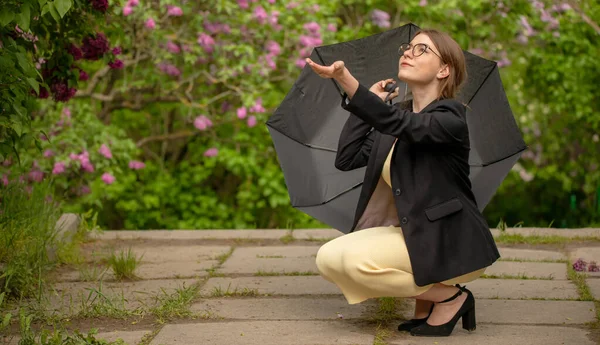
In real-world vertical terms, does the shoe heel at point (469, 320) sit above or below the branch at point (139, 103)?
above

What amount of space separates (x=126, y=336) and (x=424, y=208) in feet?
4.10

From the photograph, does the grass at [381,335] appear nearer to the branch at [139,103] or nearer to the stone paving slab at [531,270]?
the stone paving slab at [531,270]

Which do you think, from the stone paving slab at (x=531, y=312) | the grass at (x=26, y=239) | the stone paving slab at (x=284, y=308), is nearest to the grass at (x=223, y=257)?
the grass at (x=26, y=239)

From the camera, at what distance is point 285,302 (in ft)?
14.3

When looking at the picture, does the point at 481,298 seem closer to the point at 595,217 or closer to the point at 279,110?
the point at 279,110

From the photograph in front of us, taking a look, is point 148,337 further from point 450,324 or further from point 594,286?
point 594,286

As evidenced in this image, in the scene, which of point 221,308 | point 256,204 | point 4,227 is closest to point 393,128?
point 221,308

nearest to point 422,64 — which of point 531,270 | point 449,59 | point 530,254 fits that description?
point 449,59

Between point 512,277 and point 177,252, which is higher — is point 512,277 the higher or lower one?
the higher one

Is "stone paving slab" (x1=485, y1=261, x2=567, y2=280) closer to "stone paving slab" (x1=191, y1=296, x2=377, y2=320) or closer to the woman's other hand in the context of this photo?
"stone paving slab" (x1=191, y1=296, x2=377, y2=320)

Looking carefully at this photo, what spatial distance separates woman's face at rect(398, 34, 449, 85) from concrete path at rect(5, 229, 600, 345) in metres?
1.01

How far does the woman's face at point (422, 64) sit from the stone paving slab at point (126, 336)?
1435 mm

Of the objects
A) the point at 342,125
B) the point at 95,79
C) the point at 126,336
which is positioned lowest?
the point at 126,336

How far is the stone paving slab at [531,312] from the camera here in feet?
12.9
